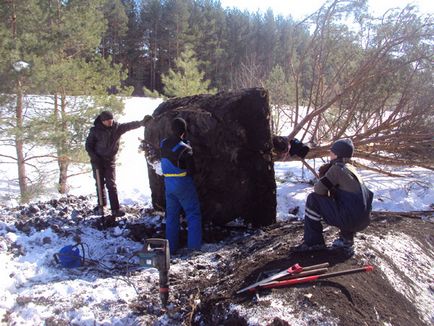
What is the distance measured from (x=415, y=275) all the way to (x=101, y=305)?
3.29 metres

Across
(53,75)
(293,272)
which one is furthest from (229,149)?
(53,75)

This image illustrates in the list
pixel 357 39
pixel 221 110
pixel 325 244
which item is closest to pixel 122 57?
pixel 357 39

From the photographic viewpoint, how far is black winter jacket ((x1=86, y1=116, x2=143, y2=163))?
18.6ft

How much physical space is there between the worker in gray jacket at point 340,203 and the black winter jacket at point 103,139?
9.96 feet

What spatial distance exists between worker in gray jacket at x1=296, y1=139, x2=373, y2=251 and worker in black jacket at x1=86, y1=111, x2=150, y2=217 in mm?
2908

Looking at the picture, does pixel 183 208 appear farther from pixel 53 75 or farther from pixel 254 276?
pixel 53 75

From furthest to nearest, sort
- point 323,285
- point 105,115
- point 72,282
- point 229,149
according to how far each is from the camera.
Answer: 1. point 105,115
2. point 229,149
3. point 72,282
4. point 323,285

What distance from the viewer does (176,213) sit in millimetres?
4836

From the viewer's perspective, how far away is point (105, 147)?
571cm

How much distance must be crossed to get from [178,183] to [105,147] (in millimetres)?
1739

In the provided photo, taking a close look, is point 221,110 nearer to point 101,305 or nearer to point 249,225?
point 249,225

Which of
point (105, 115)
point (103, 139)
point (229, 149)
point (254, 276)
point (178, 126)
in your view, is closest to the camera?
point (254, 276)

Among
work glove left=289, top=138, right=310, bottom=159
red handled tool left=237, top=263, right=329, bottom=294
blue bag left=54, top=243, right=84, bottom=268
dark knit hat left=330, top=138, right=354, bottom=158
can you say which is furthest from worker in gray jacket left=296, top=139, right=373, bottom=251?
blue bag left=54, top=243, right=84, bottom=268

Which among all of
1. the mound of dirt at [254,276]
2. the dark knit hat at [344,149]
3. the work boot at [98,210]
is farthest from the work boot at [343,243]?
the work boot at [98,210]
